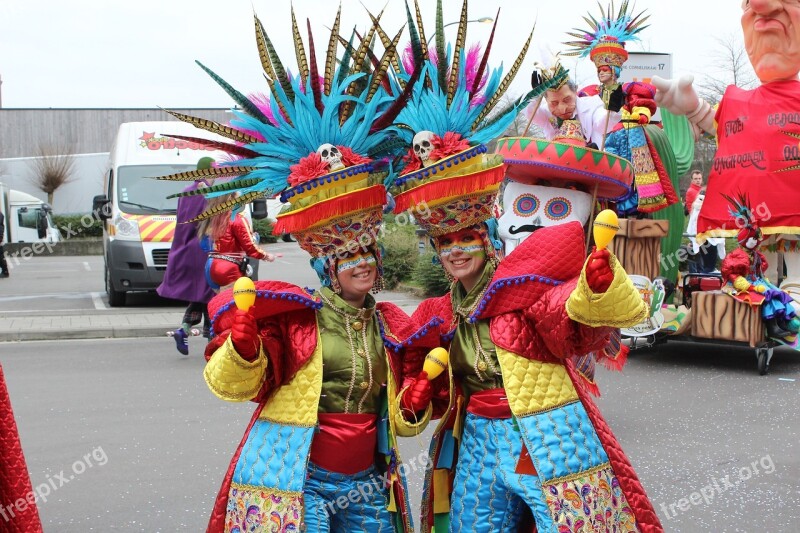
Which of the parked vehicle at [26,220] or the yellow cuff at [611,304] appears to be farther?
the parked vehicle at [26,220]

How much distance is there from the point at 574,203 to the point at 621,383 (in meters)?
3.61

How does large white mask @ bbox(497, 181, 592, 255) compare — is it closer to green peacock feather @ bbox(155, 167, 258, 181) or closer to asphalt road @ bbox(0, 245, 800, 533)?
asphalt road @ bbox(0, 245, 800, 533)

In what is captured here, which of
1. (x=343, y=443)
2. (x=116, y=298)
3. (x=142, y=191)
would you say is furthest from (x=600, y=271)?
(x=116, y=298)

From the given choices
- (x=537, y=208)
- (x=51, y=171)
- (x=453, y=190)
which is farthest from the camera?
(x=51, y=171)

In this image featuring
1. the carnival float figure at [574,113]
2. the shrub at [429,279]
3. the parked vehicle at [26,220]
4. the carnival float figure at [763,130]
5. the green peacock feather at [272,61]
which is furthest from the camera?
the parked vehicle at [26,220]

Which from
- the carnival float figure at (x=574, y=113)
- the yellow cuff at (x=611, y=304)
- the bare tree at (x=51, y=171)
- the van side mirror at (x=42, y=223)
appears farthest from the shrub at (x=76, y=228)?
the yellow cuff at (x=611, y=304)

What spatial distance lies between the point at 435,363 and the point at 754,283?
6.14 metres

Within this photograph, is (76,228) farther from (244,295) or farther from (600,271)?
(600,271)

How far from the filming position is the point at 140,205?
43.4 ft

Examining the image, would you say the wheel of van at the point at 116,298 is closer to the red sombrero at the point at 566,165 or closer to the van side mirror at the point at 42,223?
the red sombrero at the point at 566,165

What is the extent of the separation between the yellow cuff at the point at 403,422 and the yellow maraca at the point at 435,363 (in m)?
0.11

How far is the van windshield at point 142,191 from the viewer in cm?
1321

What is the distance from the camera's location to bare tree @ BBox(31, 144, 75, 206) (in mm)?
33438

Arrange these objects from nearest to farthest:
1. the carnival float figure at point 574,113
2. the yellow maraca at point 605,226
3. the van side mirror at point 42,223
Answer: the yellow maraca at point 605,226 → the carnival float figure at point 574,113 → the van side mirror at point 42,223
